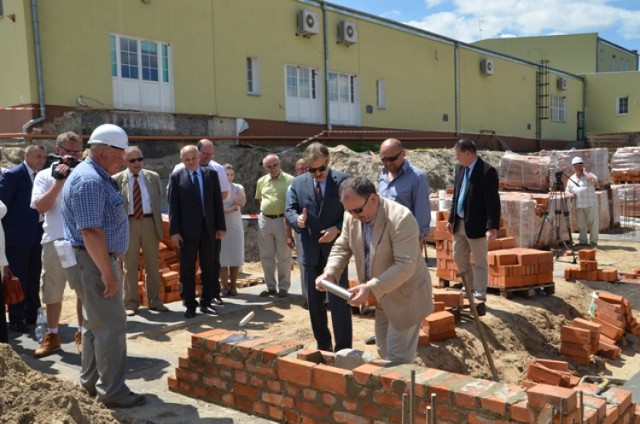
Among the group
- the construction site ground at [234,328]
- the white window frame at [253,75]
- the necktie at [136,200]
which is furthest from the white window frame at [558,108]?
the necktie at [136,200]

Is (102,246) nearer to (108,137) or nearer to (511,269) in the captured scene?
(108,137)

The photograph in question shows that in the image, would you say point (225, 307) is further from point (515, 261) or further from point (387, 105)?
point (387, 105)

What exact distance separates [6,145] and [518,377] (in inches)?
444

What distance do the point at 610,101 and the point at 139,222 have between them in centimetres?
3942

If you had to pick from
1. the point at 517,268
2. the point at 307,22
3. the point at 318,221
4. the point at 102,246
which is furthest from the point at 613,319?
the point at 307,22

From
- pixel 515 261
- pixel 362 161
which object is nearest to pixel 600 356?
pixel 515 261

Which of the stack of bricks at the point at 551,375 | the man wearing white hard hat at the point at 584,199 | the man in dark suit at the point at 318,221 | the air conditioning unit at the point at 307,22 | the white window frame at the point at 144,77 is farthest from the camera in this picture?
the air conditioning unit at the point at 307,22

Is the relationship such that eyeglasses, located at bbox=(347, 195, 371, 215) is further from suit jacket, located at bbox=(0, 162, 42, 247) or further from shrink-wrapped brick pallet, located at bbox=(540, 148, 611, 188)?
shrink-wrapped brick pallet, located at bbox=(540, 148, 611, 188)

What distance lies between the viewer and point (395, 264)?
4.00 m

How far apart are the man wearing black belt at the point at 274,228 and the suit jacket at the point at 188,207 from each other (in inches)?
45.0

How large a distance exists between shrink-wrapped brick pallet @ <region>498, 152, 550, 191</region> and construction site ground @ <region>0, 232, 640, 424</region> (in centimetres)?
577

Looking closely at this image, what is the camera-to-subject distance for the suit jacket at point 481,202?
6.97 m

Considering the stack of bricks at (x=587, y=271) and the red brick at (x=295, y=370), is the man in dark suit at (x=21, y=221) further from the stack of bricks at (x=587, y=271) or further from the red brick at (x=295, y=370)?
the stack of bricks at (x=587, y=271)

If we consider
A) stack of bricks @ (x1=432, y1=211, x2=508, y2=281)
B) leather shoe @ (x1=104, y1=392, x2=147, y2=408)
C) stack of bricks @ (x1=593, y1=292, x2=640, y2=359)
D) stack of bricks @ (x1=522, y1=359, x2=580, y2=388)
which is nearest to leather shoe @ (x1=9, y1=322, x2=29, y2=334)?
leather shoe @ (x1=104, y1=392, x2=147, y2=408)
